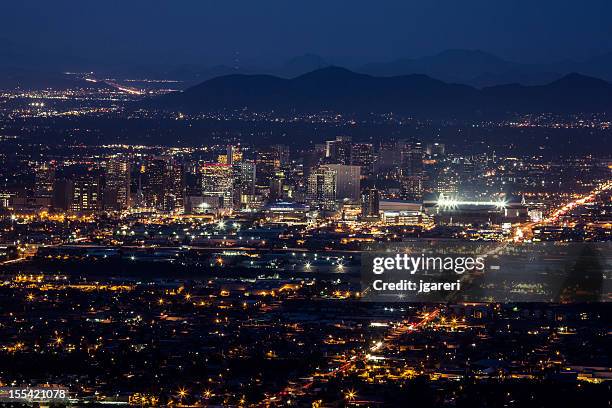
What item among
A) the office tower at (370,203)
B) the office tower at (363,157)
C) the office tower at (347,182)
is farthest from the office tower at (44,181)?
the office tower at (363,157)

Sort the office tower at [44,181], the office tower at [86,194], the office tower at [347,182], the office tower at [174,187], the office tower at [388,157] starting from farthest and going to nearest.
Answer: the office tower at [388,157] < the office tower at [347,182] < the office tower at [174,187] < the office tower at [44,181] < the office tower at [86,194]

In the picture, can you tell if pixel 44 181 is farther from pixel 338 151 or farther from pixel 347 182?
pixel 338 151

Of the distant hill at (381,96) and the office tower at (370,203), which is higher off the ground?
the distant hill at (381,96)

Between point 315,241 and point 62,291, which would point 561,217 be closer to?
point 315,241

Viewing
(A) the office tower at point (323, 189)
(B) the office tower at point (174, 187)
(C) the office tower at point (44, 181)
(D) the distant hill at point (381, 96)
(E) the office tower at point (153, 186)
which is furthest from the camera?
(D) the distant hill at point (381, 96)

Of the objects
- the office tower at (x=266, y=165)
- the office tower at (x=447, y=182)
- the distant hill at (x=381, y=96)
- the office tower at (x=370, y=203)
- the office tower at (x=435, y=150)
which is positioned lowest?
the office tower at (x=370, y=203)

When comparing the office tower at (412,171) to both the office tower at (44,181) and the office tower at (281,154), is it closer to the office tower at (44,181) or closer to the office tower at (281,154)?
the office tower at (281,154)
